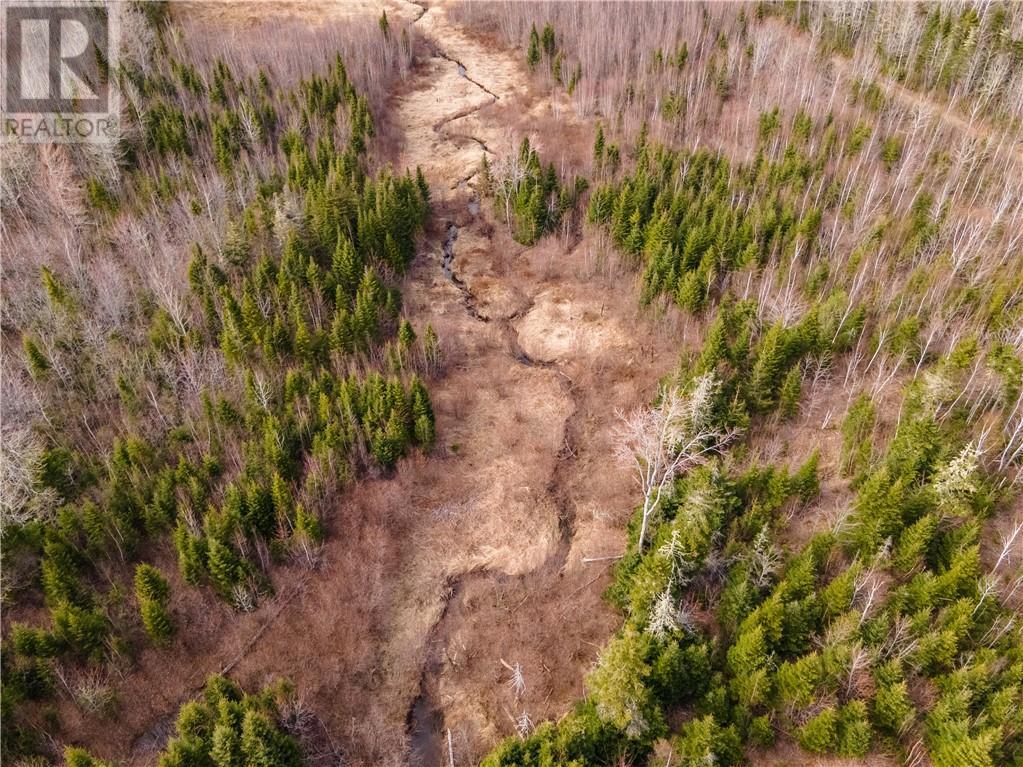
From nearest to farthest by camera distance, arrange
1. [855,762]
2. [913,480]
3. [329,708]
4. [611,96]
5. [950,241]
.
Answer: [855,762] < [329,708] < [913,480] < [950,241] < [611,96]

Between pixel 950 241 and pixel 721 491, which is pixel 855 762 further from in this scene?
pixel 950 241

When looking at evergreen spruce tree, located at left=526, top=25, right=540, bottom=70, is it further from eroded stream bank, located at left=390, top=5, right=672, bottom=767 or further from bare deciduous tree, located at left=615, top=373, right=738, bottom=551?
bare deciduous tree, located at left=615, top=373, right=738, bottom=551

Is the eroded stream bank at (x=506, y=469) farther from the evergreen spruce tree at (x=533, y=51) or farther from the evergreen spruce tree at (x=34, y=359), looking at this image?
the evergreen spruce tree at (x=34, y=359)

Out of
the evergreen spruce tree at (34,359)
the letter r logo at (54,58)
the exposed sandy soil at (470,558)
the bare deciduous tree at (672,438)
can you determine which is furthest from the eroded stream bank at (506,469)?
the letter r logo at (54,58)

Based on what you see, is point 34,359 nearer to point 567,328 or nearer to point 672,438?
point 567,328

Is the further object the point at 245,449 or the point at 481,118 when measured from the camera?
the point at 481,118

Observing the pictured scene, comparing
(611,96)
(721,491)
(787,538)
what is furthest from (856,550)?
(611,96)

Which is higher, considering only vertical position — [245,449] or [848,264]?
[848,264]

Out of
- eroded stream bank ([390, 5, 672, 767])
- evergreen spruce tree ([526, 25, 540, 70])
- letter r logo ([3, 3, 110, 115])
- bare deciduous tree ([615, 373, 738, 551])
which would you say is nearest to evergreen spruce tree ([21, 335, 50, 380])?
eroded stream bank ([390, 5, 672, 767])

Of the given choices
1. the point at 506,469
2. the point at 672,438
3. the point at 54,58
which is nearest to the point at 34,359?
the point at 506,469
